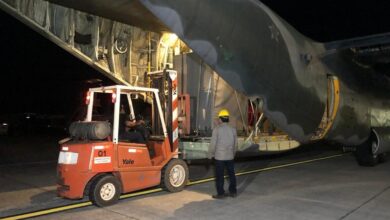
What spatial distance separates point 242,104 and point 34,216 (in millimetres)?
5694

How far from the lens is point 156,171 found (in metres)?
8.06

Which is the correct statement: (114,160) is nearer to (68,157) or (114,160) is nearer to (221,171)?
(68,157)

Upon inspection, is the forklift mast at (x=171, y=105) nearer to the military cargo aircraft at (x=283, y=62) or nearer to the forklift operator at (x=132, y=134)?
the forklift operator at (x=132, y=134)

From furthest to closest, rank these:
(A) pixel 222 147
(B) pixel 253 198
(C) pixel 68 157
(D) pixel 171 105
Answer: (D) pixel 171 105, (B) pixel 253 198, (A) pixel 222 147, (C) pixel 68 157

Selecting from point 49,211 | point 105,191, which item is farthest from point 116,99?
point 49,211

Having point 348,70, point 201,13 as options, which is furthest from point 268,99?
point 348,70

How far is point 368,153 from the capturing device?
38.3ft

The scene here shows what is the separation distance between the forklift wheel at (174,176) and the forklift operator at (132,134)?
73 centimetres

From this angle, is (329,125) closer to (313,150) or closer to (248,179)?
(248,179)

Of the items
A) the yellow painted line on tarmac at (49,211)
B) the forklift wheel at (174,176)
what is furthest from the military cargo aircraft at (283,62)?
the yellow painted line on tarmac at (49,211)

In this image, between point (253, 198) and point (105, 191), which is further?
point (253, 198)

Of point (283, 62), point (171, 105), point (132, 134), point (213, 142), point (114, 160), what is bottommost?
point (114, 160)

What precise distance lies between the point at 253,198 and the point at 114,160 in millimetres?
2697

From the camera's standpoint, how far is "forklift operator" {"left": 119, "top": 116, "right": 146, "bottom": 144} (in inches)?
317
